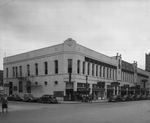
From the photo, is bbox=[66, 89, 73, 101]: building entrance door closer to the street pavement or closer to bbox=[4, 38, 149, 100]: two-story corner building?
→ bbox=[4, 38, 149, 100]: two-story corner building

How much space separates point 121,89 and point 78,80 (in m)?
25.5

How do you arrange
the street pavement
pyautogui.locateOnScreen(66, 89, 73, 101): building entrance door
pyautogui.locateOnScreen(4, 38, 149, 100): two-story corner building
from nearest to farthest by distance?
the street pavement → pyautogui.locateOnScreen(66, 89, 73, 101): building entrance door → pyautogui.locateOnScreen(4, 38, 149, 100): two-story corner building

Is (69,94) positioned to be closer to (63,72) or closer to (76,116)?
(63,72)

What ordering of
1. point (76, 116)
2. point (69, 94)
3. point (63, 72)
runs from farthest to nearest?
1. point (63, 72)
2. point (69, 94)
3. point (76, 116)

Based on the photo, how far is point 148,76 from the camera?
9325 cm

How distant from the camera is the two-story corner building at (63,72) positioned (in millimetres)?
38844

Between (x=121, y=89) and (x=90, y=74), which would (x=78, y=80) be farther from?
(x=121, y=89)

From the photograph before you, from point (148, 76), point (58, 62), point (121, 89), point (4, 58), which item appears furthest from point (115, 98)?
point (148, 76)

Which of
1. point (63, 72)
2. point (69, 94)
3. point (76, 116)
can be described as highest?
point (63, 72)

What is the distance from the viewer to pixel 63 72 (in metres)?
38.9

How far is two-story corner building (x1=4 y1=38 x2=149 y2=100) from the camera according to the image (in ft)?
127

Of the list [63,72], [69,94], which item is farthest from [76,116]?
[63,72]

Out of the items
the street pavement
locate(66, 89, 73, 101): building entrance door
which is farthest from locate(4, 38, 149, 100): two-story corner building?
the street pavement

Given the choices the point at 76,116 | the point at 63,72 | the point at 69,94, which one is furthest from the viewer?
the point at 63,72
